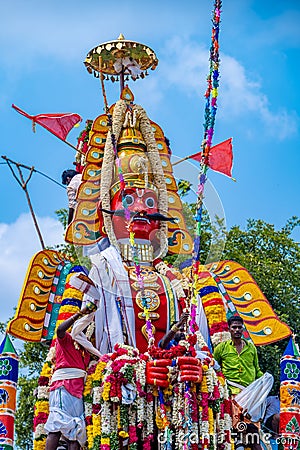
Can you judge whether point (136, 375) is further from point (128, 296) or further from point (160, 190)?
point (160, 190)

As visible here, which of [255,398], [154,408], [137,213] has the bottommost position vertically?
[154,408]

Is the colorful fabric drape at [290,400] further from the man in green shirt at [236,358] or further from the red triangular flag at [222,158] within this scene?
the red triangular flag at [222,158]

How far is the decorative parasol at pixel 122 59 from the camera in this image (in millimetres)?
A: 10406

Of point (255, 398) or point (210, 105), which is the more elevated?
point (210, 105)

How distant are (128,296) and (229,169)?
2.63 metres

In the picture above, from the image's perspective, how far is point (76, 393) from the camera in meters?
8.52

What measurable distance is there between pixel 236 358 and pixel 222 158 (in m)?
2.76

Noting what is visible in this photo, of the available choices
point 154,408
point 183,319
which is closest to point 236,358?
point 183,319

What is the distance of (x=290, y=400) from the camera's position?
9.19 m

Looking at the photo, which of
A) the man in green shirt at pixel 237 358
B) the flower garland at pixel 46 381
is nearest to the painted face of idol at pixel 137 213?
the flower garland at pixel 46 381

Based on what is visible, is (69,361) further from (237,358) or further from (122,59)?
(122,59)

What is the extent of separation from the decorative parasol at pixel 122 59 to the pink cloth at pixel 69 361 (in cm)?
335

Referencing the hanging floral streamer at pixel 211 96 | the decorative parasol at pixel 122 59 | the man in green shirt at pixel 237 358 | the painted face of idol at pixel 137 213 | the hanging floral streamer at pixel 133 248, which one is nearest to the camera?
the hanging floral streamer at pixel 211 96
